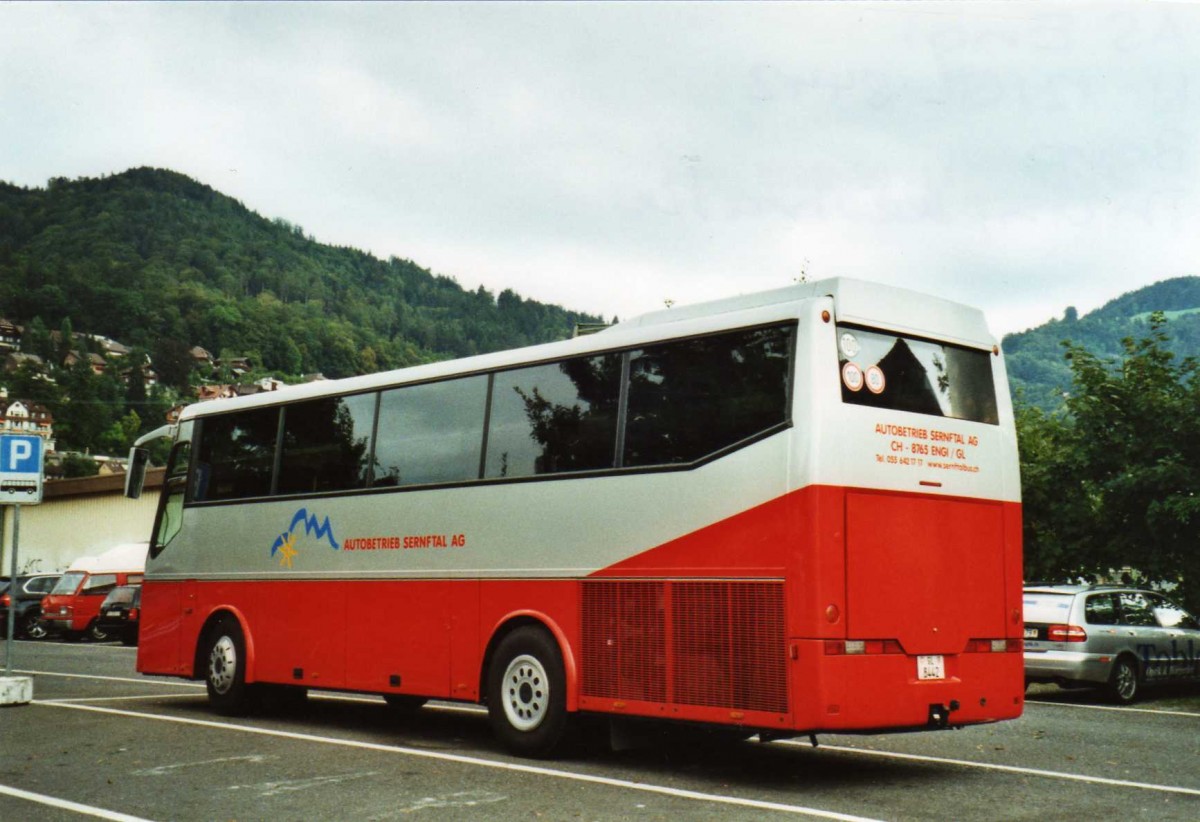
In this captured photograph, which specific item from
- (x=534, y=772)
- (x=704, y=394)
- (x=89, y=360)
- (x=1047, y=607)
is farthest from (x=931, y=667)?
(x=89, y=360)

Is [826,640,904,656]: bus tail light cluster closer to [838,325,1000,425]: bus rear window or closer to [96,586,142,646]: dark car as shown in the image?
[838,325,1000,425]: bus rear window

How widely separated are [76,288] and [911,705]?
119 m

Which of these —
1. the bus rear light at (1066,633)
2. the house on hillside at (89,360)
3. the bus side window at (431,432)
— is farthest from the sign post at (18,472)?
the house on hillside at (89,360)

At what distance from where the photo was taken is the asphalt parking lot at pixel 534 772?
312 inches

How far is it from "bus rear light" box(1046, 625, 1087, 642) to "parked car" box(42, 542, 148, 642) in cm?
→ 2319

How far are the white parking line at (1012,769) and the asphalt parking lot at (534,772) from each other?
0.03 m

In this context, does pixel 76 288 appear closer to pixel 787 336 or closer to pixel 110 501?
pixel 110 501

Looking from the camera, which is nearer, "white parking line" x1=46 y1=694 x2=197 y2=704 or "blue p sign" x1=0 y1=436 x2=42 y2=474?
"white parking line" x1=46 y1=694 x2=197 y2=704

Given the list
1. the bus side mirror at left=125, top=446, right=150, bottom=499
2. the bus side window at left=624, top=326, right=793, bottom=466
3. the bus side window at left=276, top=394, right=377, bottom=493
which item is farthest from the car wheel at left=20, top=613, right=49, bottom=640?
the bus side window at left=624, top=326, right=793, bottom=466

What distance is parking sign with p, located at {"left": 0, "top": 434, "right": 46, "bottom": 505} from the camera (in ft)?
Answer: 49.9

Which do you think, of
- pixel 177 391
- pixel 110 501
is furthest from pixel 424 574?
pixel 177 391

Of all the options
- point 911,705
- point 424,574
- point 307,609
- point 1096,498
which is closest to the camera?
point 911,705

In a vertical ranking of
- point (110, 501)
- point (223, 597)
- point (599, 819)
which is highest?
point (110, 501)

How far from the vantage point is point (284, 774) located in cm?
925
